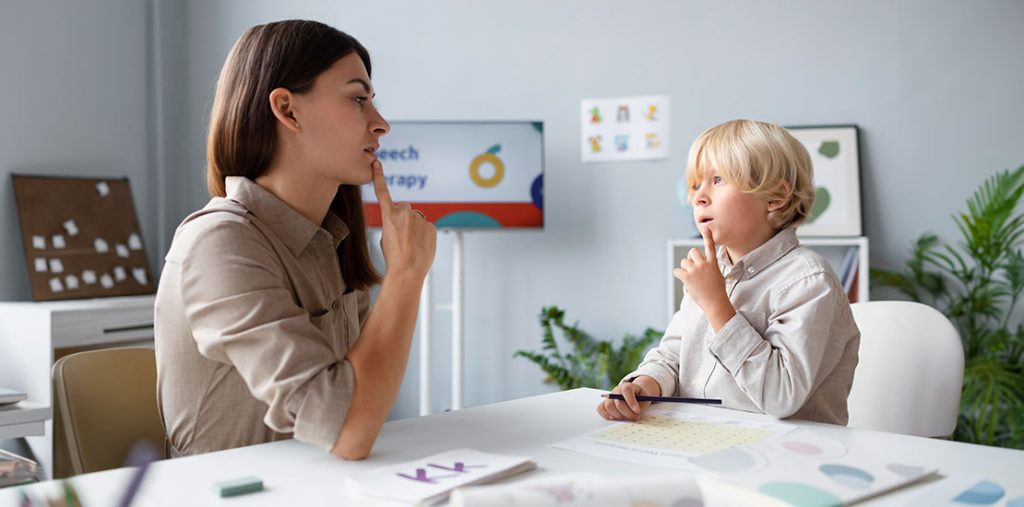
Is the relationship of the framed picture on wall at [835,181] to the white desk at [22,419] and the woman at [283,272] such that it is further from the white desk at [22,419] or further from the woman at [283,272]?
the white desk at [22,419]

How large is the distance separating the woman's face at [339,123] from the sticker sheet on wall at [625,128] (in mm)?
2427

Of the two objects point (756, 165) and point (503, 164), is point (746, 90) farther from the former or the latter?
point (756, 165)

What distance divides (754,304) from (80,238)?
3.23m

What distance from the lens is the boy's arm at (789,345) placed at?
1.40 meters

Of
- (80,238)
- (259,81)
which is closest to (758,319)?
(259,81)

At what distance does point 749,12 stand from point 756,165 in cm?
221

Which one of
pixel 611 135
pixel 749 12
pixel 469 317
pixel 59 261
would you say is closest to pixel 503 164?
pixel 611 135

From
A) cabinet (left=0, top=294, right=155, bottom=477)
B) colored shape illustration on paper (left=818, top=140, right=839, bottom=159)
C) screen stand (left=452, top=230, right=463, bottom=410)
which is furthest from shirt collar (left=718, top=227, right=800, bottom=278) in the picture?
cabinet (left=0, top=294, right=155, bottom=477)

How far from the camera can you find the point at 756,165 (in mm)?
1632

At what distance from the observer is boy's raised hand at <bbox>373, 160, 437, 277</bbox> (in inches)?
53.2

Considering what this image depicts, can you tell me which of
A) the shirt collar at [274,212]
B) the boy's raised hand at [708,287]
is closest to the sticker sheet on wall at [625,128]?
the boy's raised hand at [708,287]

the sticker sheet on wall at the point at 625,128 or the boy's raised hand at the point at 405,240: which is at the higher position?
the sticker sheet on wall at the point at 625,128

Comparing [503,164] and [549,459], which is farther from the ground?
[503,164]

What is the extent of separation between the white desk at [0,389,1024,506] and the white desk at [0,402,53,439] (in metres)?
1.74
